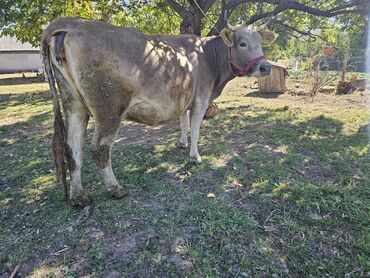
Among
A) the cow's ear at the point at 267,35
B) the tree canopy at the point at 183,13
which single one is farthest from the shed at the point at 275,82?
the cow's ear at the point at 267,35

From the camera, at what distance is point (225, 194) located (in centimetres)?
381

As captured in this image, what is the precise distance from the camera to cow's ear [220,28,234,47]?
4.27m

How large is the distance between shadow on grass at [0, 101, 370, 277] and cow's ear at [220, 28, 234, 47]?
1.89 meters

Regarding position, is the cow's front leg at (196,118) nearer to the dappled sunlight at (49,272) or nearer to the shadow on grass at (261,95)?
the dappled sunlight at (49,272)

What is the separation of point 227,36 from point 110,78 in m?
2.13

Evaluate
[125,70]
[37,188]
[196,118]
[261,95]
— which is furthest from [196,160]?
[261,95]

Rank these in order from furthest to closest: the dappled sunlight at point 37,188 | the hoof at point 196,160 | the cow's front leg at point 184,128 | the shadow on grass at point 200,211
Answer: the cow's front leg at point 184,128 < the hoof at point 196,160 < the dappled sunlight at point 37,188 < the shadow on grass at point 200,211

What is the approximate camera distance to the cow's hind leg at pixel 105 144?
128 inches

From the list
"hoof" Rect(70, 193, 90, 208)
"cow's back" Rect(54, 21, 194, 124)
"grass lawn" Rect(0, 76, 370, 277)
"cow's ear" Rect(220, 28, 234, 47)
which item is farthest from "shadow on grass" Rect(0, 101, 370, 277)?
"cow's ear" Rect(220, 28, 234, 47)

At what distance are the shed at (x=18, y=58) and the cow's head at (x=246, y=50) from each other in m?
34.6

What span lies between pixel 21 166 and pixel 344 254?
492cm

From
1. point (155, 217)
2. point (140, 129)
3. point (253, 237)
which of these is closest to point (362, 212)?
point (253, 237)

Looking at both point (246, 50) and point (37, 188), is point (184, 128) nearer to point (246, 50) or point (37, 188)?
point (246, 50)

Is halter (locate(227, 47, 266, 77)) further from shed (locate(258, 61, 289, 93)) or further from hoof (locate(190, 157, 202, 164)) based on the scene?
shed (locate(258, 61, 289, 93))
